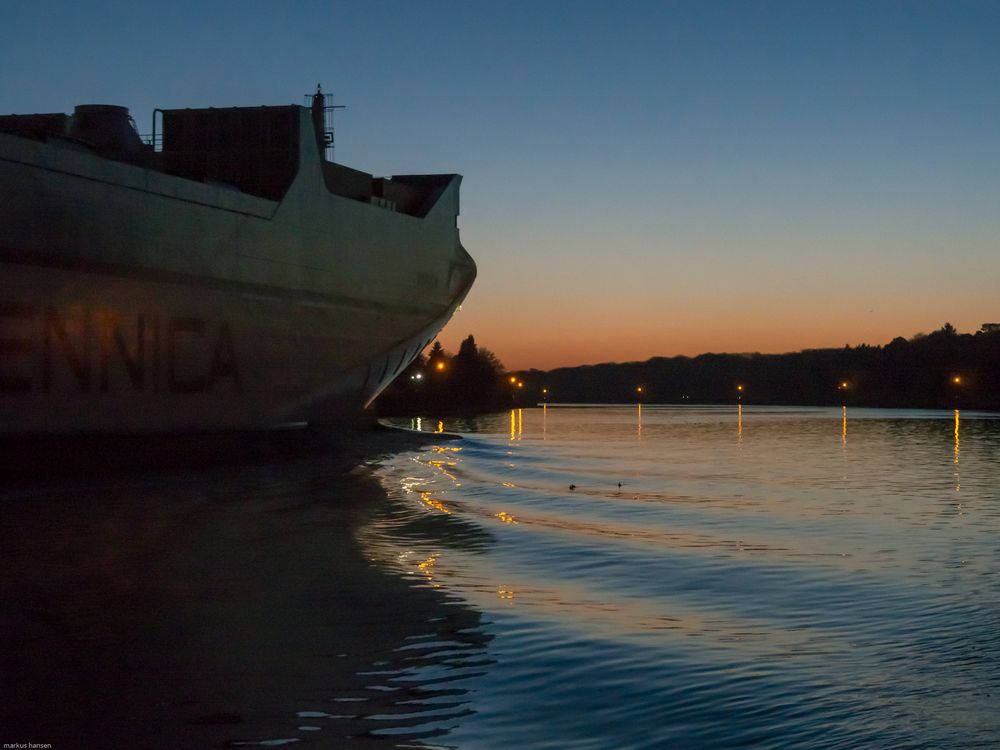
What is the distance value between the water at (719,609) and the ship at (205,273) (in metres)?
9.10

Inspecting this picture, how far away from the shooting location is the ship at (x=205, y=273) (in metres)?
28.3

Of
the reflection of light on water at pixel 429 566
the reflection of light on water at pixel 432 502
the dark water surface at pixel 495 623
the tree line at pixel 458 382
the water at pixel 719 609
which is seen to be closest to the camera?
the dark water surface at pixel 495 623

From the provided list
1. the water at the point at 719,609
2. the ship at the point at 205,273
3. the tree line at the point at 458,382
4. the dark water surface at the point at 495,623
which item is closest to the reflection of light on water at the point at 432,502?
the water at the point at 719,609

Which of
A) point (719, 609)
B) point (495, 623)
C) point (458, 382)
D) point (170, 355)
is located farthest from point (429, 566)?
point (458, 382)

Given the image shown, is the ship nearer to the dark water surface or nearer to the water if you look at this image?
the dark water surface

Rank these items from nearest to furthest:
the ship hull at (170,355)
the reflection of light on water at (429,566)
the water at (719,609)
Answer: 1. the water at (719,609)
2. the reflection of light on water at (429,566)
3. the ship hull at (170,355)

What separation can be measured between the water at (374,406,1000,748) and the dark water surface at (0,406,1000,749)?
1.7 inches

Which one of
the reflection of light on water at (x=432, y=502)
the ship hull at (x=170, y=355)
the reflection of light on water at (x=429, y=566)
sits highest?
the ship hull at (x=170, y=355)

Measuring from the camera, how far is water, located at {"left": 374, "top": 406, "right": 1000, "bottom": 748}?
289 inches

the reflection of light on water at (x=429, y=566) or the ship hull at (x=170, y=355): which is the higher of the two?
the ship hull at (x=170, y=355)

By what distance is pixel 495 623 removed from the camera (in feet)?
35.1

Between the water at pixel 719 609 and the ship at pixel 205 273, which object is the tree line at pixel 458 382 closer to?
the ship at pixel 205 273

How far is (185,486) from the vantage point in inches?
1064

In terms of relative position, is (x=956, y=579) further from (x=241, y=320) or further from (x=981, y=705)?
(x=241, y=320)
